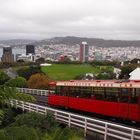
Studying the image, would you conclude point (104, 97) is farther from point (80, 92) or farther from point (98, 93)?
point (80, 92)

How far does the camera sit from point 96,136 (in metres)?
17.7

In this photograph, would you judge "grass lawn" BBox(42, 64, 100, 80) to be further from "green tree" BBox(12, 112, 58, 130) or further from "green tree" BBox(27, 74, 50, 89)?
"green tree" BBox(12, 112, 58, 130)

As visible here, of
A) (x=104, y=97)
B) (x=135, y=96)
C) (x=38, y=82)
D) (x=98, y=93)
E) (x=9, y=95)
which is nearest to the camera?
(x=9, y=95)

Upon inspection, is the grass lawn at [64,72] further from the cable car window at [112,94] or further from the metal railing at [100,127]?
the metal railing at [100,127]

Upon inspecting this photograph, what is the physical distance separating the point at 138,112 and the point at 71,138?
443 inches

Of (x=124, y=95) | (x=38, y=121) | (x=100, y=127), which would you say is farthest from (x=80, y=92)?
(x=100, y=127)

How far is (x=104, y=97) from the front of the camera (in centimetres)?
2345

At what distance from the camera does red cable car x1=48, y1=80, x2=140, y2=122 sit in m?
20.6

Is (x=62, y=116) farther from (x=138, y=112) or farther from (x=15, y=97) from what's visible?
(x=15, y=97)

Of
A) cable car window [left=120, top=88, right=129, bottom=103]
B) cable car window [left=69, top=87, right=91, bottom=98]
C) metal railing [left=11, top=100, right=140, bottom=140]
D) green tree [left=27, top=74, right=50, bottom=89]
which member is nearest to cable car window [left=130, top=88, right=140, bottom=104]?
cable car window [left=120, top=88, right=129, bottom=103]

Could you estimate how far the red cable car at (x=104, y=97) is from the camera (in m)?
20.6

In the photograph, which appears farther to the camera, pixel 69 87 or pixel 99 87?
pixel 69 87

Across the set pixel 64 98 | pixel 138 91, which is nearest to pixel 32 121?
pixel 138 91

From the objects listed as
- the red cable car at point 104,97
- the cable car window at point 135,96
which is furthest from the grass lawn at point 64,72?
the cable car window at point 135,96
